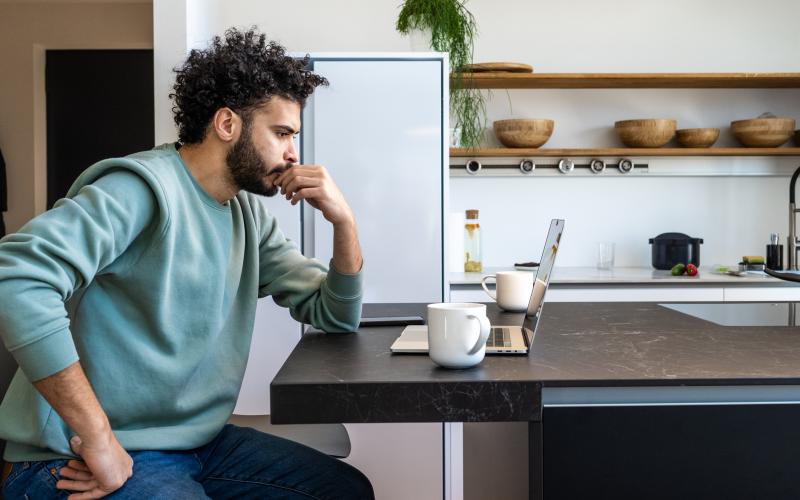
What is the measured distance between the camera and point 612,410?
1.11 m

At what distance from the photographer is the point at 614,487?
44.2 inches

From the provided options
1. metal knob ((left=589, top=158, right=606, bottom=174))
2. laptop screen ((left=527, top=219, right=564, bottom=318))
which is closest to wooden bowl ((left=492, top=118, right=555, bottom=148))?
metal knob ((left=589, top=158, right=606, bottom=174))

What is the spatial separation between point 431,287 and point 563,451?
180cm

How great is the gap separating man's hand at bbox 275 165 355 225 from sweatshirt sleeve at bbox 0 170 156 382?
0.35 meters

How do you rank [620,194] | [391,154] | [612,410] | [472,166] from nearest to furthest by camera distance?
[612,410]
[391,154]
[472,166]
[620,194]

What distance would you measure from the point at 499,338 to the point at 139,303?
64 centimetres

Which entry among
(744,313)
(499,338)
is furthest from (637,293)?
(499,338)

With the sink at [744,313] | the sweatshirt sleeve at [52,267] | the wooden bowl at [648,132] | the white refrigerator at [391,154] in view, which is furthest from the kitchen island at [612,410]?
the wooden bowl at [648,132]

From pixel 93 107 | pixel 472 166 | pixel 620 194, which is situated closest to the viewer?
pixel 472 166

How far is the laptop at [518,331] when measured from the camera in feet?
4.22

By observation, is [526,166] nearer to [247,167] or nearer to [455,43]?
[455,43]

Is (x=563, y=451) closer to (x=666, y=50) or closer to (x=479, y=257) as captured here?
(x=479, y=257)

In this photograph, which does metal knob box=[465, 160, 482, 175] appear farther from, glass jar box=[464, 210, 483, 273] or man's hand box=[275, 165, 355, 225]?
man's hand box=[275, 165, 355, 225]

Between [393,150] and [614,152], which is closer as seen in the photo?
[393,150]
